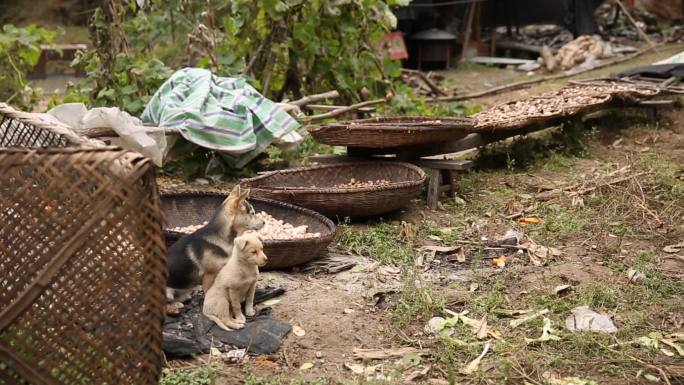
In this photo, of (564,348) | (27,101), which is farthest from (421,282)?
(27,101)

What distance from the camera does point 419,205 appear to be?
642 cm

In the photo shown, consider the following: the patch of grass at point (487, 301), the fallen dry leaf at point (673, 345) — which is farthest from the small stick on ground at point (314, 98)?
the fallen dry leaf at point (673, 345)

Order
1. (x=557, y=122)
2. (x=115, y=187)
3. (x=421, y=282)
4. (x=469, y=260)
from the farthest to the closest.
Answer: (x=557, y=122), (x=469, y=260), (x=421, y=282), (x=115, y=187)

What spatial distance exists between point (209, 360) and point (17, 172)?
134 centimetres

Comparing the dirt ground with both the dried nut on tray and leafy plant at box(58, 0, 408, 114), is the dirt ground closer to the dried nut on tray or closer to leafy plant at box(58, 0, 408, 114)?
the dried nut on tray

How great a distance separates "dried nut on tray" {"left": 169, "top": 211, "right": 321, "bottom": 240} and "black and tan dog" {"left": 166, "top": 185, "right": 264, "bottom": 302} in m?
0.72

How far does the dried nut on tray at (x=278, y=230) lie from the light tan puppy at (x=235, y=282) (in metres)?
1.02

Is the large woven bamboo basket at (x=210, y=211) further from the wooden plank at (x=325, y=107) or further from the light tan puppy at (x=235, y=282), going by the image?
Answer: the wooden plank at (x=325, y=107)

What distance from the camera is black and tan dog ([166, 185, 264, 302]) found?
13.3ft

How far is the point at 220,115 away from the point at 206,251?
8.87ft

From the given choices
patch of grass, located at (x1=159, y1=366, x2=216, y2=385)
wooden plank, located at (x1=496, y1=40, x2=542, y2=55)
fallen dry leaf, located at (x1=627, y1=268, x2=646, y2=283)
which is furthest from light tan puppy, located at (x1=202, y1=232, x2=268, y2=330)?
wooden plank, located at (x1=496, y1=40, x2=542, y2=55)

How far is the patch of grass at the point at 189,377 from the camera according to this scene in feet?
11.3

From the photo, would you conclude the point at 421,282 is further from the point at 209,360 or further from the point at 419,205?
the point at 419,205

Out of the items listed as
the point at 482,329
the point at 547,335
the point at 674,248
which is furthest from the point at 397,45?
the point at 547,335
